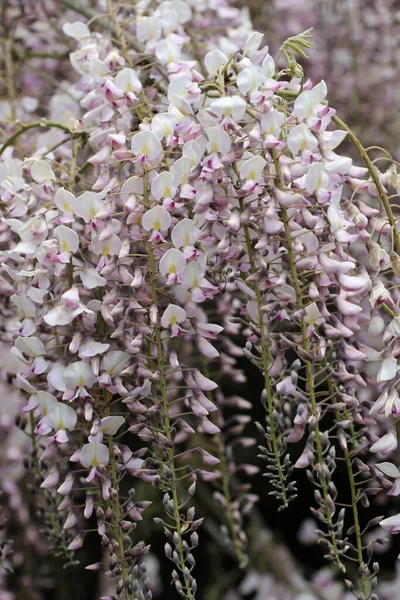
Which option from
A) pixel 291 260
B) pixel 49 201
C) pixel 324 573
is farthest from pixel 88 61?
pixel 324 573

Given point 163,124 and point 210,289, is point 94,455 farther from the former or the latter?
point 163,124

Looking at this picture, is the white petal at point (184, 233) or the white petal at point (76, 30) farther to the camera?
the white petal at point (76, 30)

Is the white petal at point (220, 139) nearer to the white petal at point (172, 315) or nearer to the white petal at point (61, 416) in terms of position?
the white petal at point (172, 315)

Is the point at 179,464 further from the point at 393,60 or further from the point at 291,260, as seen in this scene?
the point at 393,60

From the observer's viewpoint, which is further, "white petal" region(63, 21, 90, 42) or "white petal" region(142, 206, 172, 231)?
"white petal" region(63, 21, 90, 42)

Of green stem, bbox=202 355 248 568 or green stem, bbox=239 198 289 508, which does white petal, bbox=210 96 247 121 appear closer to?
green stem, bbox=239 198 289 508

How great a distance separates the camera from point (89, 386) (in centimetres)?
84

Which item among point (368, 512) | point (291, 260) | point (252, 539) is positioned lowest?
point (368, 512)

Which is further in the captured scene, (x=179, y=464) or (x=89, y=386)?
(x=179, y=464)

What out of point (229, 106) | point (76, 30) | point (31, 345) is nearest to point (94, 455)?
point (31, 345)

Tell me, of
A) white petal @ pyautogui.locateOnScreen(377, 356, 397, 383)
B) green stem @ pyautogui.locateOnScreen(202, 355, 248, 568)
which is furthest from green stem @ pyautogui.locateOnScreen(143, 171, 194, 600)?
green stem @ pyautogui.locateOnScreen(202, 355, 248, 568)

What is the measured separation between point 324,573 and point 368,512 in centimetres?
34

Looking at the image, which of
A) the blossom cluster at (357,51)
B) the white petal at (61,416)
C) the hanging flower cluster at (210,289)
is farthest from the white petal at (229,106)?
the blossom cluster at (357,51)

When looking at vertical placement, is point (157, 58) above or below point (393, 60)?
above
